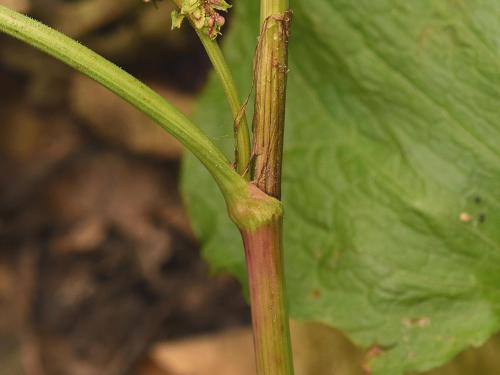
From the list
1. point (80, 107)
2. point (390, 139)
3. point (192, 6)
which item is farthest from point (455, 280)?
point (80, 107)

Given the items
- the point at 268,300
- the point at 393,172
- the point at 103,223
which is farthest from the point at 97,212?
the point at 268,300

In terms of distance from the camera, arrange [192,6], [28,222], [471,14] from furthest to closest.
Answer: [28,222] → [471,14] → [192,6]

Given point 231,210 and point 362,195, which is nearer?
point 231,210

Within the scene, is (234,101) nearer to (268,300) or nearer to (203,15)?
(203,15)

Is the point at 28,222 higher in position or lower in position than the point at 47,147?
lower

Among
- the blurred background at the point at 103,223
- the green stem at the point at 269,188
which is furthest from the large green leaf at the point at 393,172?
the blurred background at the point at 103,223

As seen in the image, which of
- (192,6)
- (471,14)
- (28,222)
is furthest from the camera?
(28,222)

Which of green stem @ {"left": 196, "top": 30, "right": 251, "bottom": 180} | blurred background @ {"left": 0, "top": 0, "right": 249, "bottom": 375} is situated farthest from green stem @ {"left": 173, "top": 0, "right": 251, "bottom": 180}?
blurred background @ {"left": 0, "top": 0, "right": 249, "bottom": 375}

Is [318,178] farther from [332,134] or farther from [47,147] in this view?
[47,147]
